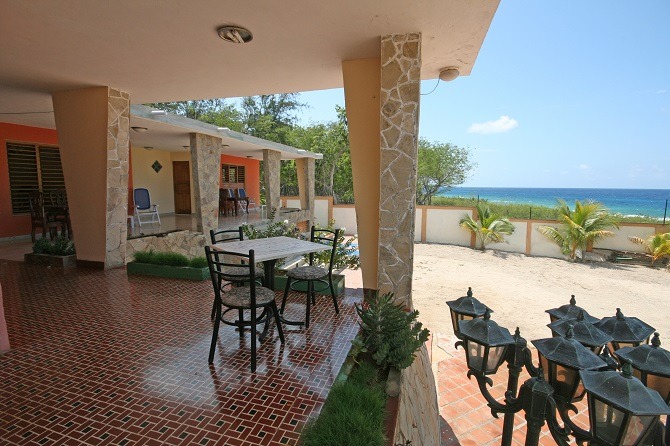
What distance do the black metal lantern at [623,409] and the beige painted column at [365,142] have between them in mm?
2958

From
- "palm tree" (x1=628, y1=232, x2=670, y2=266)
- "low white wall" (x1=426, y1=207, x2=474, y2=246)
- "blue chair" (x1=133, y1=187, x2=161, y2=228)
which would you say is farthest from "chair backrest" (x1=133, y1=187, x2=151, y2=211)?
"palm tree" (x1=628, y1=232, x2=670, y2=266)

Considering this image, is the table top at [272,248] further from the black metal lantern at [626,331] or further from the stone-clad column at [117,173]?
the stone-clad column at [117,173]

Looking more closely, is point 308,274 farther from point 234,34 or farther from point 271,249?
point 234,34

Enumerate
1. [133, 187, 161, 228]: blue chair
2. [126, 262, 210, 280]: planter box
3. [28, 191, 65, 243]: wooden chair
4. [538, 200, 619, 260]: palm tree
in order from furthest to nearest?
[538, 200, 619, 260]: palm tree < [133, 187, 161, 228]: blue chair < [28, 191, 65, 243]: wooden chair < [126, 262, 210, 280]: planter box

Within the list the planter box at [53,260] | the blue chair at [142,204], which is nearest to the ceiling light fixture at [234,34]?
the planter box at [53,260]

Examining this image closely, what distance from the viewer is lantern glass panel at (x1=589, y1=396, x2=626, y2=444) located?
103 cm

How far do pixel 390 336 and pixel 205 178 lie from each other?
23.7 feet

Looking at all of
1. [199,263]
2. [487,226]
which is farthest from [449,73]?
[487,226]

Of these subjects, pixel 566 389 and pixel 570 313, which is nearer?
pixel 566 389

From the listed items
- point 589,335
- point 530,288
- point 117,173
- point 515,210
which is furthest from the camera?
point 515,210

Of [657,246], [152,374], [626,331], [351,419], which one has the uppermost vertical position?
[626,331]

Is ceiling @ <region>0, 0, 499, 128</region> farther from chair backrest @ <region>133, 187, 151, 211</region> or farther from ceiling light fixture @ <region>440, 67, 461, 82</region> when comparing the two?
chair backrest @ <region>133, 187, 151, 211</region>

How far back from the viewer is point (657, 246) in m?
11.7

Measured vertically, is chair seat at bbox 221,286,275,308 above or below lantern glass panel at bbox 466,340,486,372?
below
